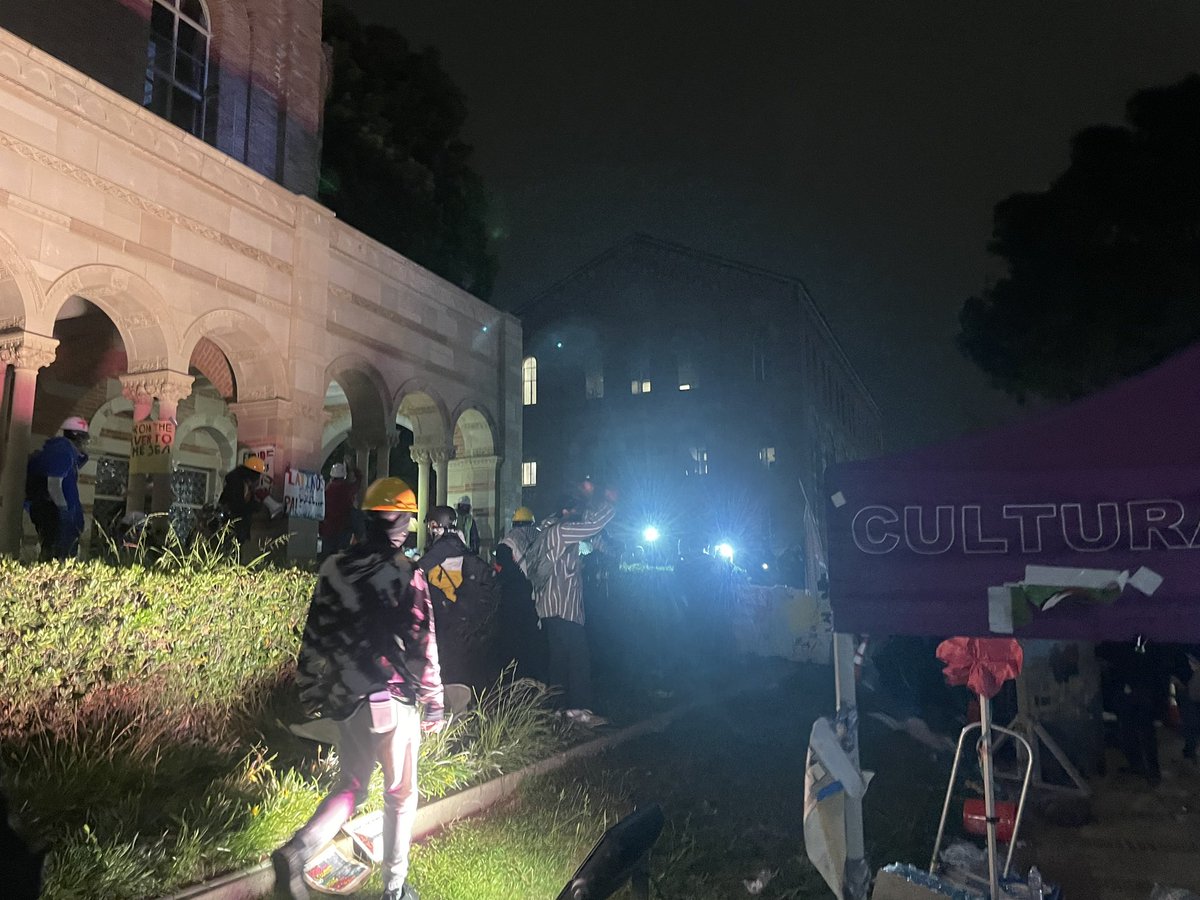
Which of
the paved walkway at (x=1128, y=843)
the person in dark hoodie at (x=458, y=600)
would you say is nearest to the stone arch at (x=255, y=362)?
the person in dark hoodie at (x=458, y=600)

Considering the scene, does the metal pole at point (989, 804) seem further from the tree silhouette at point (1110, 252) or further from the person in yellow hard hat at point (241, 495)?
the tree silhouette at point (1110, 252)

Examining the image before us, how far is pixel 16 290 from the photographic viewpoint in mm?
8500

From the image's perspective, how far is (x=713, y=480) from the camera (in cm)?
3148

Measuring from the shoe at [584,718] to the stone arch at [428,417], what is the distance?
8663 millimetres

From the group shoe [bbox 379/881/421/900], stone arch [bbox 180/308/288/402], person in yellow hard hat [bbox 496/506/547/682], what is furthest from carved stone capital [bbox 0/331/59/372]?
Answer: shoe [bbox 379/881/421/900]

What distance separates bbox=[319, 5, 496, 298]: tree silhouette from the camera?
2123 centimetres

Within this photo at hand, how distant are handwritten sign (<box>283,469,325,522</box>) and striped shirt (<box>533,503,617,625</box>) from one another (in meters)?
5.58

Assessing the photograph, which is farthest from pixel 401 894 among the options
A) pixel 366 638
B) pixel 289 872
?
pixel 366 638

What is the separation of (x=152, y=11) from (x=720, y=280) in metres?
23.3

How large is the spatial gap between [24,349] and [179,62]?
7405 mm

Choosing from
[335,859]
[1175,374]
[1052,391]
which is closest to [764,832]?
[335,859]

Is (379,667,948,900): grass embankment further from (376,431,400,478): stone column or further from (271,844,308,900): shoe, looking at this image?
(376,431,400,478): stone column

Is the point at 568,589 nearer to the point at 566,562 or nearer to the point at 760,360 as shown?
the point at 566,562

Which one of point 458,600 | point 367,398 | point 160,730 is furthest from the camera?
point 367,398
